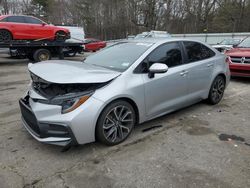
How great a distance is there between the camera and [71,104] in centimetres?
282

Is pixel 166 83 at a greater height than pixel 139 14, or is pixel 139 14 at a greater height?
pixel 139 14

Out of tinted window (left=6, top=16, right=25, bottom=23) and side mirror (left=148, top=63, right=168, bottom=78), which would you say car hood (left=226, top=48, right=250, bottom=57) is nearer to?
side mirror (left=148, top=63, right=168, bottom=78)

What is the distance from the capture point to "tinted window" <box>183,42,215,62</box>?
14.4ft

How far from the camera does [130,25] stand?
115 ft

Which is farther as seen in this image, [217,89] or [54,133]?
[217,89]

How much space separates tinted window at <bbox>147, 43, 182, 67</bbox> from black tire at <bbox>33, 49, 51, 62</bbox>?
32.1ft

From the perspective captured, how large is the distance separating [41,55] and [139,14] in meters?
24.1

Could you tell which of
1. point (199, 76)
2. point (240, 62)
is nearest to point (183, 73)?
point (199, 76)

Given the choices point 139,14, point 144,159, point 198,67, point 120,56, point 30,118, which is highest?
point 139,14

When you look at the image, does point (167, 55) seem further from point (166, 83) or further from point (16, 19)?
point (16, 19)

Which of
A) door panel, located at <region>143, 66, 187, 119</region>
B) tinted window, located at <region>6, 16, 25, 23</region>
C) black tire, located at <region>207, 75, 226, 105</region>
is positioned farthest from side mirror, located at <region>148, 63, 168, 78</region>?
tinted window, located at <region>6, 16, 25, 23</region>

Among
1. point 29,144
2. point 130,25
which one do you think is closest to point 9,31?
point 29,144

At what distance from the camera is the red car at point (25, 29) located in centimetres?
1082

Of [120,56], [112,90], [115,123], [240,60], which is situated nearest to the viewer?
[112,90]
